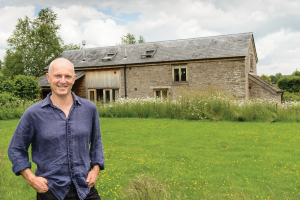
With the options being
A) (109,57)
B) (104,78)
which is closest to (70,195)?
(104,78)

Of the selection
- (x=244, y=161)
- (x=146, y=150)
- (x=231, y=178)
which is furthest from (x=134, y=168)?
(x=244, y=161)

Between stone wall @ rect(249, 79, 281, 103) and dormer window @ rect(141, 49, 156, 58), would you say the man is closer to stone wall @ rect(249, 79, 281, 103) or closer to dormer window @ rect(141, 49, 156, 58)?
stone wall @ rect(249, 79, 281, 103)

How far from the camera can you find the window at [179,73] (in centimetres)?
2067

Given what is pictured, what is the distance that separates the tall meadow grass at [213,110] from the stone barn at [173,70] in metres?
3.11

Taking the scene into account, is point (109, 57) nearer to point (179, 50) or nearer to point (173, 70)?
point (173, 70)

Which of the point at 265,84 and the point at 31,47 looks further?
the point at 31,47

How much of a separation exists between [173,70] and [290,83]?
76.7 ft

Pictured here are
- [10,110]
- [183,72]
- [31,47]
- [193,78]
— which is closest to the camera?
[10,110]

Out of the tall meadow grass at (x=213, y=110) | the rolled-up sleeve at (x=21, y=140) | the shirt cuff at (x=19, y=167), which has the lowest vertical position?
the tall meadow grass at (x=213, y=110)

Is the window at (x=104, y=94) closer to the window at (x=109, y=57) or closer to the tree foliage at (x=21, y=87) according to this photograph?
the window at (x=109, y=57)

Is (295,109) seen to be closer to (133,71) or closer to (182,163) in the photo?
(182,163)

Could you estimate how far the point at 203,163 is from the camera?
597 cm

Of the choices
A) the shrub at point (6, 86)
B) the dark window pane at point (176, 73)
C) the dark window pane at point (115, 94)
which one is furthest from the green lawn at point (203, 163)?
the dark window pane at point (115, 94)

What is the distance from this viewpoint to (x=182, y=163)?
593cm
